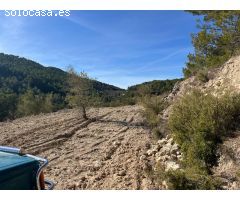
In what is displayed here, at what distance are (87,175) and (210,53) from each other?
10.9m

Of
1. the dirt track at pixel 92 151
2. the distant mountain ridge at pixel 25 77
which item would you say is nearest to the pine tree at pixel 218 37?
the dirt track at pixel 92 151

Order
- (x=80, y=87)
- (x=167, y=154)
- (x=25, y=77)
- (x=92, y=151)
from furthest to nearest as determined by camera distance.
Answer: (x=25, y=77)
(x=80, y=87)
(x=92, y=151)
(x=167, y=154)

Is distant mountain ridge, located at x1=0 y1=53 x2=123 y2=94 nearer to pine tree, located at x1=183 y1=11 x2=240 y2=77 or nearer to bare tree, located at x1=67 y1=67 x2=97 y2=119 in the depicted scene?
bare tree, located at x1=67 y1=67 x2=97 y2=119

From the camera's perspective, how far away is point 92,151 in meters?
10.9

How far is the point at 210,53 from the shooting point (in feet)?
56.1

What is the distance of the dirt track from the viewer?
25.3 feet

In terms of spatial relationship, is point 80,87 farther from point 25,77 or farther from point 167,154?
point 25,77

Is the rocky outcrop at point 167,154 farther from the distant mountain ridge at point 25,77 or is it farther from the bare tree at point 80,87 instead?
the distant mountain ridge at point 25,77

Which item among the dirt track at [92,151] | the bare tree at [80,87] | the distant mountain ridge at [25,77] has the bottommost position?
the dirt track at [92,151]

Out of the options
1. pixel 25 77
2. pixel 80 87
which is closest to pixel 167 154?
pixel 80 87

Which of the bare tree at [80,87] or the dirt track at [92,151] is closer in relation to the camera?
Result: the dirt track at [92,151]

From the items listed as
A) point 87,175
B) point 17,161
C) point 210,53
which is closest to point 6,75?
point 210,53

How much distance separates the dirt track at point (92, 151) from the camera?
771 centimetres
